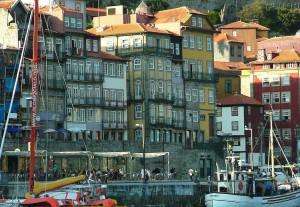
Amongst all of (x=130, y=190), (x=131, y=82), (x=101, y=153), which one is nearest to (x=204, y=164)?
(x=131, y=82)

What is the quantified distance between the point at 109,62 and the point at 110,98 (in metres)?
3.21

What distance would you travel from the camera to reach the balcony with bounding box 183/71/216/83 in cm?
11856

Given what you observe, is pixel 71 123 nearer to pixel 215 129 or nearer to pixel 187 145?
pixel 187 145

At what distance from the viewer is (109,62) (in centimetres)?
10956

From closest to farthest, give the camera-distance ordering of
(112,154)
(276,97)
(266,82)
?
(112,154) → (276,97) → (266,82)

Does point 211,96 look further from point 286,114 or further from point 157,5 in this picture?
point 157,5

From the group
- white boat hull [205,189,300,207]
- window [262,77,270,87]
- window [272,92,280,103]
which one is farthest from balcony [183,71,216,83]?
white boat hull [205,189,300,207]

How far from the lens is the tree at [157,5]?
170 m

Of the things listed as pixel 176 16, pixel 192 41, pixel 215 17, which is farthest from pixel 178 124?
pixel 215 17

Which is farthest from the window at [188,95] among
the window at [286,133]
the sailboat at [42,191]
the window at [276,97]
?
the sailboat at [42,191]

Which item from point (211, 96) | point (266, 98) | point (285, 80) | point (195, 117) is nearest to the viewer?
point (195, 117)

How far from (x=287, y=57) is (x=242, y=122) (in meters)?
12.0

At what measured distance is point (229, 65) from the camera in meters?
140

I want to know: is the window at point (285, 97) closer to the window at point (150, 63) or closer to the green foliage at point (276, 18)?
the window at point (150, 63)
